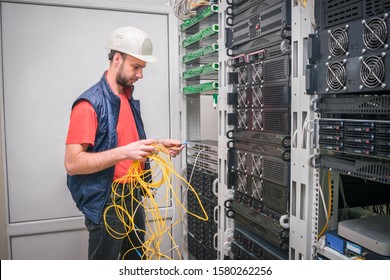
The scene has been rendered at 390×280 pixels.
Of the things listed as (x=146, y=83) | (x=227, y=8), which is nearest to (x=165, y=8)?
(x=146, y=83)

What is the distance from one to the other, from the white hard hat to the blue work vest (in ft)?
0.70

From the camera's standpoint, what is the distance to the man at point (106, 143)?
1581 millimetres

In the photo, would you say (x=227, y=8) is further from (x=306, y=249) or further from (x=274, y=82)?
(x=306, y=249)

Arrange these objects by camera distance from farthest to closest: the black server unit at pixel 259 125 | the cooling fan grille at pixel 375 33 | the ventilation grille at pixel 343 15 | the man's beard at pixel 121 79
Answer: the man's beard at pixel 121 79
the black server unit at pixel 259 125
the ventilation grille at pixel 343 15
the cooling fan grille at pixel 375 33

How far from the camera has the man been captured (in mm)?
1581

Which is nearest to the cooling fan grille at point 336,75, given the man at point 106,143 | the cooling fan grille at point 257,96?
the cooling fan grille at point 257,96

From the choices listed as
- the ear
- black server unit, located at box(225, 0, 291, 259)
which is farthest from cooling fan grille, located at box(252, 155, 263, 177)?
the ear

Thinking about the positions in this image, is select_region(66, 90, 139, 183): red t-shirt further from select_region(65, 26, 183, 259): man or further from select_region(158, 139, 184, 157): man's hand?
select_region(158, 139, 184, 157): man's hand

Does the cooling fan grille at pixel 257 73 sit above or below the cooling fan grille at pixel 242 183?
above

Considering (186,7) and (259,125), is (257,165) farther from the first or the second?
(186,7)

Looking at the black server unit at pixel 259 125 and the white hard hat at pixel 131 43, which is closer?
the black server unit at pixel 259 125

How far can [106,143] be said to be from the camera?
1716 millimetres

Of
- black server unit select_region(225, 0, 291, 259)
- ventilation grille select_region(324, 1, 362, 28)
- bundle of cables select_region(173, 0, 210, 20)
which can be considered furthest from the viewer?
bundle of cables select_region(173, 0, 210, 20)

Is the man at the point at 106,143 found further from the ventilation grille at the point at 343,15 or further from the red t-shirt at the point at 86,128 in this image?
the ventilation grille at the point at 343,15
